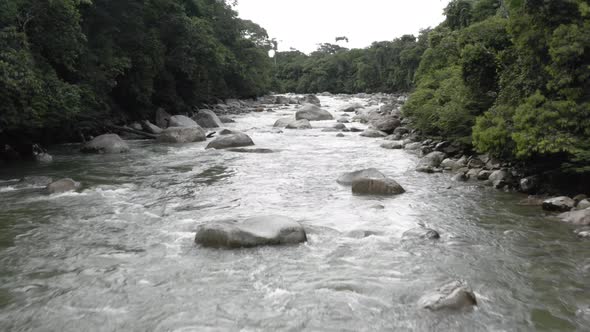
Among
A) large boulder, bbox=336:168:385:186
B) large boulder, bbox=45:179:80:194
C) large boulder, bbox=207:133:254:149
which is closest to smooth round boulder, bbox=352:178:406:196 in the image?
large boulder, bbox=336:168:385:186

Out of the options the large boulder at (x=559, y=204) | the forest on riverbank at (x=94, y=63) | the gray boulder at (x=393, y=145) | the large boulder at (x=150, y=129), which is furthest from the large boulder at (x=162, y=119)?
the large boulder at (x=559, y=204)

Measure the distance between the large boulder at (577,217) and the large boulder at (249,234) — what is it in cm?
420

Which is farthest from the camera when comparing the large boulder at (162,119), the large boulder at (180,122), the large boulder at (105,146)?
the large boulder at (162,119)

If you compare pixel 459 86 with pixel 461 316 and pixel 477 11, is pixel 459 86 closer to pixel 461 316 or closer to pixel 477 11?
pixel 461 316

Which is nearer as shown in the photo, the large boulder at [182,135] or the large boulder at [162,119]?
the large boulder at [182,135]

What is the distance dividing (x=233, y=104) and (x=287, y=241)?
3328 centimetres

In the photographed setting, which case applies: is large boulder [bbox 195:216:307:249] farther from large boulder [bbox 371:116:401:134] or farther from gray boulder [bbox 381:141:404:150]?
large boulder [bbox 371:116:401:134]

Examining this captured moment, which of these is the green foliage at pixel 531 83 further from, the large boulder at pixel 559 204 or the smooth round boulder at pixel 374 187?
the smooth round boulder at pixel 374 187

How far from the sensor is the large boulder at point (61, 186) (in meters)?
10.0

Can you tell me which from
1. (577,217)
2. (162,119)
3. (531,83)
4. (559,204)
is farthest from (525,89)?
(162,119)

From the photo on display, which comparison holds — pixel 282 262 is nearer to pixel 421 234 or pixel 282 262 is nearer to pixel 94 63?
pixel 421 234

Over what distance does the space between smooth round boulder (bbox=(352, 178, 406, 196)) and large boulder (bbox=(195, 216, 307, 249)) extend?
3.19m

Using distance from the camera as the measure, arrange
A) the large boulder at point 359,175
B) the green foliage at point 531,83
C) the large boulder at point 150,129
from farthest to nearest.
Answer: the large boulder at point 150,129
the large boulder at point 359,175
the green foliage at point 531,83

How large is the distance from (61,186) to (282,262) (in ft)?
20.4
